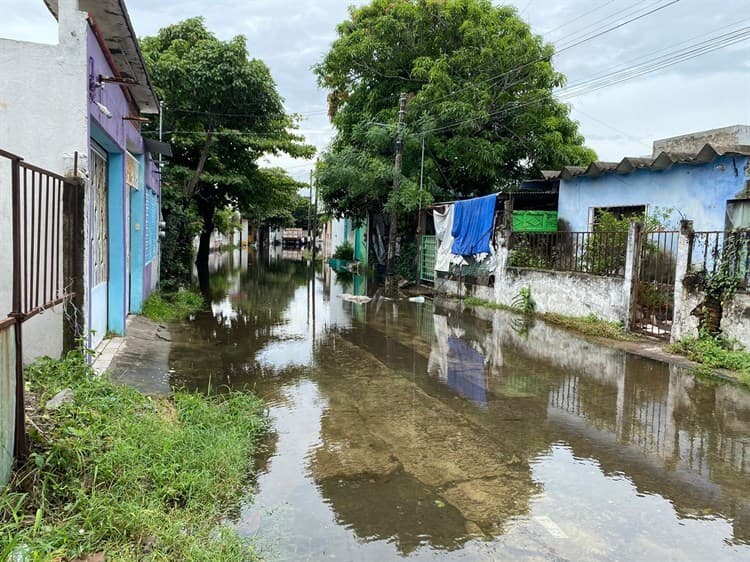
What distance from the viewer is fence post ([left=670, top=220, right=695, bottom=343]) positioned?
30.6ft

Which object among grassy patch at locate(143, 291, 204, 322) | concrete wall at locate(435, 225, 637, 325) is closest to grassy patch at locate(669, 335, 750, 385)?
concrete wall at locate(435, 225, 637, 325)

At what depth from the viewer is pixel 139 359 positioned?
7.78 m

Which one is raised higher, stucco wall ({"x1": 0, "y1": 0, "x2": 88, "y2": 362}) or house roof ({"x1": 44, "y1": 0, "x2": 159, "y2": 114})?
house roof ({"x1": 44, "y1": 0, "x2": 159, "y2": 114})

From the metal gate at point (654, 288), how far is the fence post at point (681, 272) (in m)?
0.51

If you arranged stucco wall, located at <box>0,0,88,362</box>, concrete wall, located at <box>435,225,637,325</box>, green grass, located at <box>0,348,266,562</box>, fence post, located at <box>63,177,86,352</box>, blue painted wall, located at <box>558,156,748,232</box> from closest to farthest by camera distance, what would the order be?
green grass, located at <box>0,348,266,562</box> → fence post, located at <box>63,177,86,352</box> → stucco wall, located at <box>0,0,88,362</box> → concrete wall, located at <box>435,225,637,325</box> → blue painted wall, located at <box>558,156,748,232</box>

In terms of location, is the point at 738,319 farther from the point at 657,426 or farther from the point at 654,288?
the point at 657,426

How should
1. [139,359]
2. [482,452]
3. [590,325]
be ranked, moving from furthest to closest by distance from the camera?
[590,325] → [139,359] → [482,452]

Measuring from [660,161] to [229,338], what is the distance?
30.7 feet

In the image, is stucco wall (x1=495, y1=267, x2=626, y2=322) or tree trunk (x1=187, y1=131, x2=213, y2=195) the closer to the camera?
stucco wall (x1=495, y1=267, x2=626, y2=322)

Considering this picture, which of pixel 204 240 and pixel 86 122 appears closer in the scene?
pixel 86 122

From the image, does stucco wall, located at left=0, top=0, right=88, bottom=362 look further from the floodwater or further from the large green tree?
the large green tree

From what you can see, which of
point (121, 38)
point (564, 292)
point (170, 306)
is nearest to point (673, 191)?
point (564, 292)

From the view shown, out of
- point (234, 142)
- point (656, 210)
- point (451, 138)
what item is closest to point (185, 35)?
point (234, 142)

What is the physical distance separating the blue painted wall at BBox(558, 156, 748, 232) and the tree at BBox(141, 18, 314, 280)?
1226 centimetres
